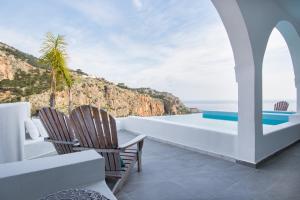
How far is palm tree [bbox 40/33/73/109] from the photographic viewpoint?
6.40 metres

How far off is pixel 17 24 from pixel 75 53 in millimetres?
3704

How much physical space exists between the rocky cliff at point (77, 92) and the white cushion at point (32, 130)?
14.2 feet

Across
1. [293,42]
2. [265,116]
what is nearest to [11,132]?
[293,42]

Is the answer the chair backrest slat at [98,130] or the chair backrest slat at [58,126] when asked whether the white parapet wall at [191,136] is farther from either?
the chair backrest slat at [58,126]

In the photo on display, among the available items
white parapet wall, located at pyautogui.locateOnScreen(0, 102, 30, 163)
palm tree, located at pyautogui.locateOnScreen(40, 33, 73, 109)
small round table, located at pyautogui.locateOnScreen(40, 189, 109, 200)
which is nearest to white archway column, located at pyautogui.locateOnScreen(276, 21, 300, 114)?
small round table, located at pyautogui.locateOnScreen(40, 189, 109, 200)

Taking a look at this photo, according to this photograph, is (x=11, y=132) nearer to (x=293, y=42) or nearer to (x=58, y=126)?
(x=58, y=126)

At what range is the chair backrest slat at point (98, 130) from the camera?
259 centimetres

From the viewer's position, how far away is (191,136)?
4371 millimetres

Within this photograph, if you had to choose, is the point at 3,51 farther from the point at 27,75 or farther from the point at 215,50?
the point at 215,50

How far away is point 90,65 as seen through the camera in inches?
588

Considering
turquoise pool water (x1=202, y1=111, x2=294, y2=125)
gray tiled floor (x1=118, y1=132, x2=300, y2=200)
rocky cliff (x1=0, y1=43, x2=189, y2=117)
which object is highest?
rocky cliff (x1=0, y1=43, x2=189, y2=117)

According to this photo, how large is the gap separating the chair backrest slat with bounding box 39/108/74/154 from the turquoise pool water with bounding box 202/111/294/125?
583cm

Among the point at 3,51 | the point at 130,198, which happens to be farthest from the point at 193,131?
the point at 3,51

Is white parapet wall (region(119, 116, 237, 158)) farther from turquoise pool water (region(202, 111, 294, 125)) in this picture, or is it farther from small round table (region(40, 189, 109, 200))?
turquoise pool water (region(202, 111, 294, 125))
